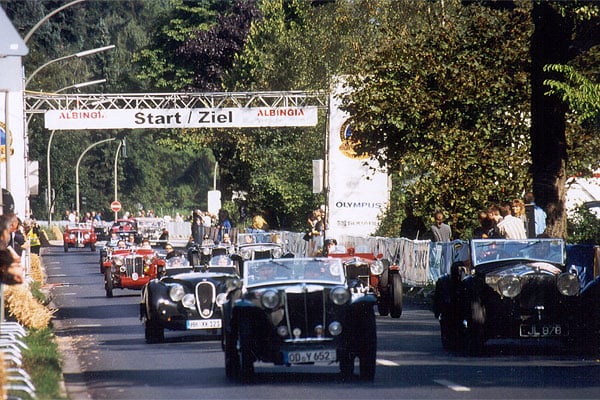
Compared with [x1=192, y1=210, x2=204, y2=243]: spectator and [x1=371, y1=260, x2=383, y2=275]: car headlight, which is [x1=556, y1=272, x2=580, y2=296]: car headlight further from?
[x1=192, y1=210, x2=204, y2=243]: spectator

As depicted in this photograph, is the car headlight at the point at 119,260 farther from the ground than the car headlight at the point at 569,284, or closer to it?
farther from the ground

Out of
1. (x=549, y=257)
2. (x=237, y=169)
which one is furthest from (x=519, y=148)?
(x=237, y=169)

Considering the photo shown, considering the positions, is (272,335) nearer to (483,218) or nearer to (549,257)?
(549,257)

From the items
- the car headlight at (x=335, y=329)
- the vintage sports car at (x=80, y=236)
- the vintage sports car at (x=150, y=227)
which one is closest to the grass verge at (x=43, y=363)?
the car headlight at (x=335, y=329)

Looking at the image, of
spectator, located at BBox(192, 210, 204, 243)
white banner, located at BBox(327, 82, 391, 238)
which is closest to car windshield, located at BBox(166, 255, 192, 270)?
white banner, located at BBox(327, 82, 391, 238)

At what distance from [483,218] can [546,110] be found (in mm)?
3601

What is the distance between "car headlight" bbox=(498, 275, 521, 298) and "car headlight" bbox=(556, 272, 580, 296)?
1.66 ft

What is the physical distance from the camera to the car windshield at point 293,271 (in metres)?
15.4

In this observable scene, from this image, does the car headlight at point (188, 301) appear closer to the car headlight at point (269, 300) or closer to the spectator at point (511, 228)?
the spectator at point (511, 228)

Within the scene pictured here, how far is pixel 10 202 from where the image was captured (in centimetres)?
1938

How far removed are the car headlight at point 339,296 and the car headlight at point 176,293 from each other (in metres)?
5.87

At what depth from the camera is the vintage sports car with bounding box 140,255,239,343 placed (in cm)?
2009

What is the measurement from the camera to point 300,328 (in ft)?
47.3

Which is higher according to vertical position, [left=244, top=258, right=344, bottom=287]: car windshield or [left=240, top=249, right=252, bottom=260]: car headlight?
[left=240, top=249, right=252, bottom=260]: car headlight
